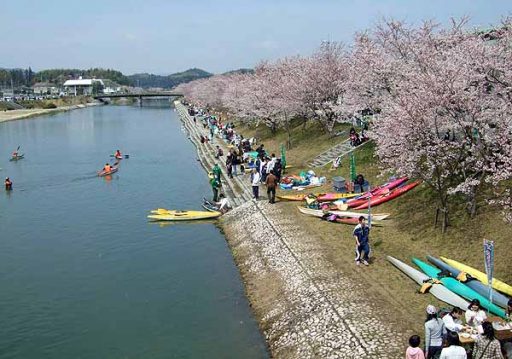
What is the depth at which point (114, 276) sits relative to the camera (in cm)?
2092

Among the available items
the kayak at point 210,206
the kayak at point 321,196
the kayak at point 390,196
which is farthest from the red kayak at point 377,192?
the kayak at point 210,206

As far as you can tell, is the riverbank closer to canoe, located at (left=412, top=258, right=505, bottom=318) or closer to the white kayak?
the white kayak

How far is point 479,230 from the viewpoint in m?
18.0

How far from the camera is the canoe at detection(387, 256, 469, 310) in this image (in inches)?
560

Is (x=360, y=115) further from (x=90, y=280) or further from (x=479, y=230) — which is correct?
(x=90, y=280)

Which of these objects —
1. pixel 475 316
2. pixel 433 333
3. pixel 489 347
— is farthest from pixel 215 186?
pixel 489 347

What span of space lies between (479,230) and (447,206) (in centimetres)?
243

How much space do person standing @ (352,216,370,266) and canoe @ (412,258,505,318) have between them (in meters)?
1.59

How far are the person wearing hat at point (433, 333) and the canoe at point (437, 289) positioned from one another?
317 cm

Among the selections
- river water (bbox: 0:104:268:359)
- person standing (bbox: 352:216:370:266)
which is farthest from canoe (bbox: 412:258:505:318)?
river water (bbox: 0:104:268:359)

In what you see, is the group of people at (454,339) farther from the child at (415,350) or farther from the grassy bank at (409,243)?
the grassy bank at (409,243)

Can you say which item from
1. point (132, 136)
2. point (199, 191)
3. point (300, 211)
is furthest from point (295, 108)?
point (132, 136)

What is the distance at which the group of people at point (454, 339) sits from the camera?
10055 mm

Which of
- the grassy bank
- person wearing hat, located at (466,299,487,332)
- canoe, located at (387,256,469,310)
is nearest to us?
person wearing hat, located at (466,299,487,332)
